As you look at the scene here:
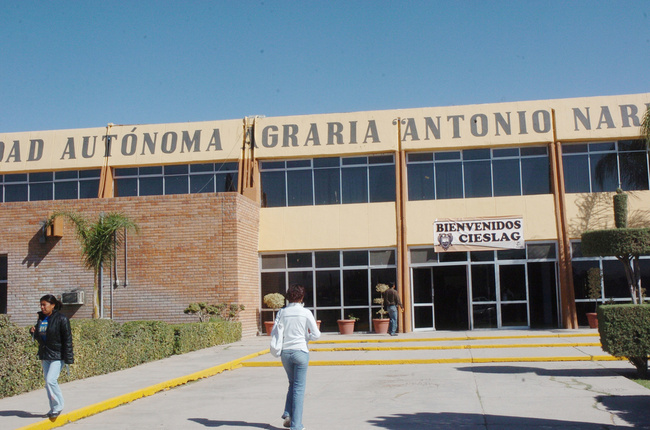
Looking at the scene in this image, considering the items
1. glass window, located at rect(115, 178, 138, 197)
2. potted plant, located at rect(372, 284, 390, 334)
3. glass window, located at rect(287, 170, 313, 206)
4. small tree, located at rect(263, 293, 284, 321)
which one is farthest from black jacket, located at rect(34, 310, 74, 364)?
glass window, located at rect(115, 178, 138, 197)

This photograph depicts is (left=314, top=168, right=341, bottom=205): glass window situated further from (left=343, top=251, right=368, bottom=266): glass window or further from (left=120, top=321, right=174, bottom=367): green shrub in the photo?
(left=120, top=321, right=174, bottom=367): green shrub

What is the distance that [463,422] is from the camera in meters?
8.86

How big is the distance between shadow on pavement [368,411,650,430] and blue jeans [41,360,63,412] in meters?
4.04

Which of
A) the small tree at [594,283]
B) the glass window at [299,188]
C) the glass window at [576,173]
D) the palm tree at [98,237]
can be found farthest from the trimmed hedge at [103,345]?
the glass window at [576,173]

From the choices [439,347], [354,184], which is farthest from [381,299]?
[439,347]

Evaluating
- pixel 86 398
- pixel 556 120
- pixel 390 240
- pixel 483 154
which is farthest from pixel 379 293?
pixel 86 398

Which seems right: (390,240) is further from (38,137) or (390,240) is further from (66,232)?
(38,137)

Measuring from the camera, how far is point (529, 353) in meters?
17.6

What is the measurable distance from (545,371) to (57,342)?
9.09m

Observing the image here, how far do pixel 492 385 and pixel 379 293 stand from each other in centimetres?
1374

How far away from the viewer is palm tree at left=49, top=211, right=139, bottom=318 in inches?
924

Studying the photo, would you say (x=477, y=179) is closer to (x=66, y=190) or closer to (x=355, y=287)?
(x=355, y=287)

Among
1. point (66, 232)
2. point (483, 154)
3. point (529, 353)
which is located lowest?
point (529, 353)

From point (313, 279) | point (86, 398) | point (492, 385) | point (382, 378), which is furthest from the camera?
point (313, 279)
